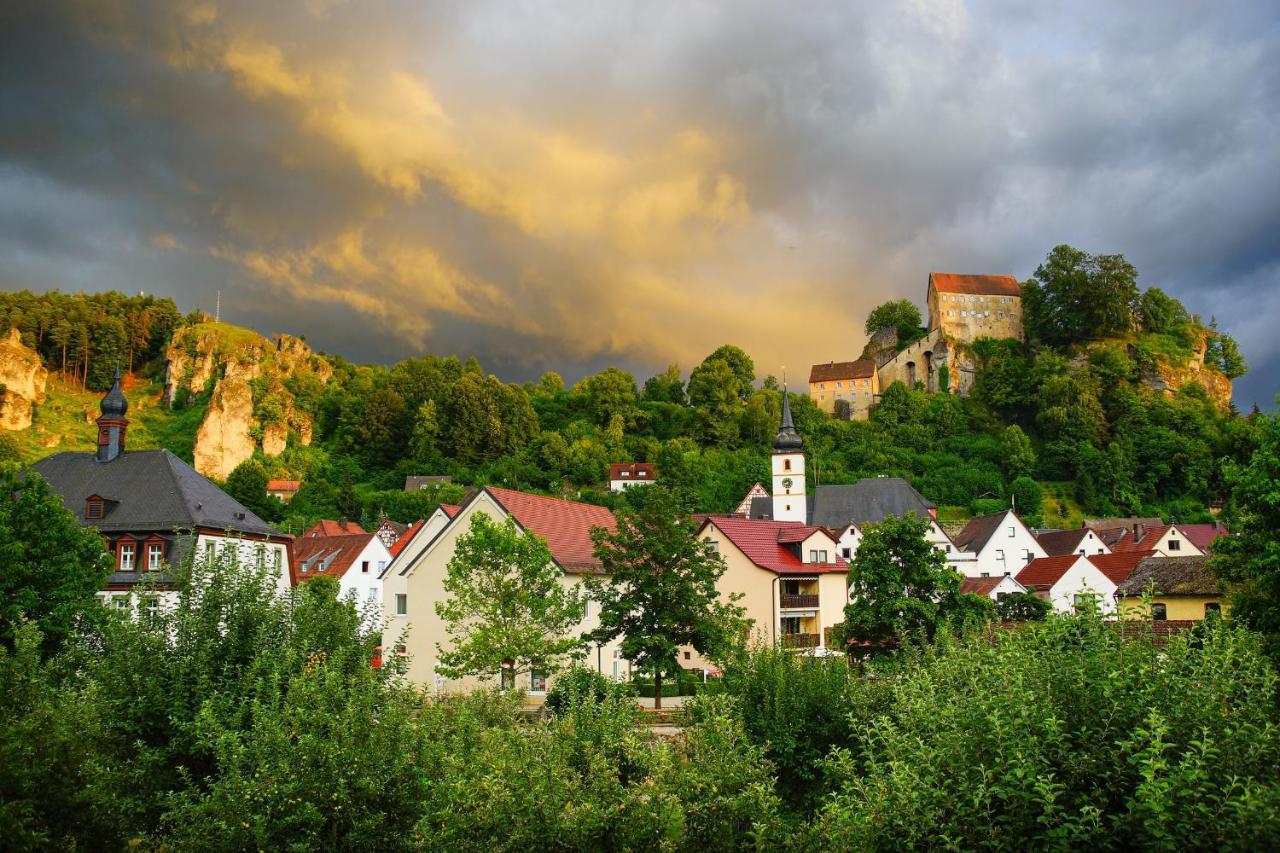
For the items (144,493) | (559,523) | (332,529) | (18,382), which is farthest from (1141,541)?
(18,382)

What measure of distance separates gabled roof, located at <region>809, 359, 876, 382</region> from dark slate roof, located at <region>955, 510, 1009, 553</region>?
2472 inches

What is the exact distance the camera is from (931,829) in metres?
9.34

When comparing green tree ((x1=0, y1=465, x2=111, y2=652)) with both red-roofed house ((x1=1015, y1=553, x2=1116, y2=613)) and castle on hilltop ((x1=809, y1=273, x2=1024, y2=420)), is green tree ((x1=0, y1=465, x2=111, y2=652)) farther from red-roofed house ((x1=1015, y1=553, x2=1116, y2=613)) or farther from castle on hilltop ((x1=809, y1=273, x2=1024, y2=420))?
castle on hilltop ((x1=809, y1=273, x2=1024, y2=420))

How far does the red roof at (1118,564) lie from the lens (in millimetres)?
56806

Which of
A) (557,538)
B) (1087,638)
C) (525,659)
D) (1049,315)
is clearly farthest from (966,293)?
(1087,638)

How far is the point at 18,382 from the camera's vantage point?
388ft

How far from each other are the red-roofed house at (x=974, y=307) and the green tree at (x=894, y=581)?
114m

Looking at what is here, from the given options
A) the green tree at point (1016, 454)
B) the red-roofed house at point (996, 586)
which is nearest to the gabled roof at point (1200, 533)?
the green tree at point (1016, 454)

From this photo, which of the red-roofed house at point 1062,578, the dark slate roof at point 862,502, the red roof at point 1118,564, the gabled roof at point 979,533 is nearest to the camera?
the red roof at point 1118,564

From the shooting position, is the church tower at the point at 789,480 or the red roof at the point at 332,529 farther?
the church tower at the point at 789,480

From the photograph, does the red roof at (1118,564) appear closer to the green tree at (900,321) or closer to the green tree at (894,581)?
the green tree at (894,581)

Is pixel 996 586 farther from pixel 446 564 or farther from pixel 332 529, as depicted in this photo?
pixel 332 529

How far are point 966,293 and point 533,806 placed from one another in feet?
484

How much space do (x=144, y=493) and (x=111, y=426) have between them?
533 centimetres
